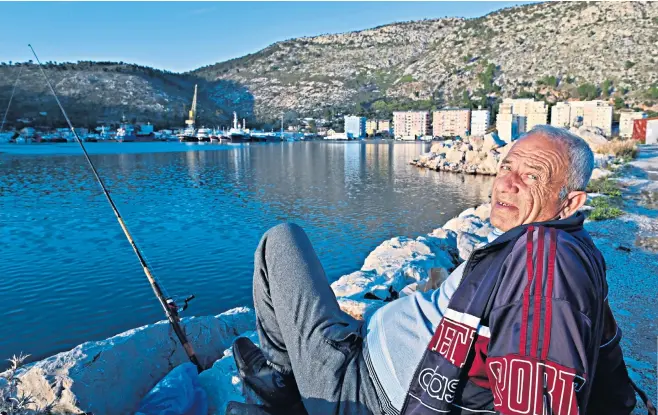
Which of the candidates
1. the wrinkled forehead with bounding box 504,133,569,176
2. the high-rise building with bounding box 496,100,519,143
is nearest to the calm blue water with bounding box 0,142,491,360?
the wrinkled forehead with bounding box 504,133,569,176

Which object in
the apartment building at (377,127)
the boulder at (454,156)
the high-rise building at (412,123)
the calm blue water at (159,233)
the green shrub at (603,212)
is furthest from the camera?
the apartment building at (377,127)

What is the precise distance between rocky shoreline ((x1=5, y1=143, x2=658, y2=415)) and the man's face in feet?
3.77

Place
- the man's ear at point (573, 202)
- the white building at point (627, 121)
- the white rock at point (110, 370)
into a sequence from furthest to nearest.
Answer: the white building at point (627, 121)
the white rock at point (110, 370)
the man's ear at point (573, 202)

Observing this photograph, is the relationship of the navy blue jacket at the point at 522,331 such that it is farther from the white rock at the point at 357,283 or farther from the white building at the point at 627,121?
the white building at the point at 627,121

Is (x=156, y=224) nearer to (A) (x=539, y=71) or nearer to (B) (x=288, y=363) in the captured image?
(B) (x=288, y=363)

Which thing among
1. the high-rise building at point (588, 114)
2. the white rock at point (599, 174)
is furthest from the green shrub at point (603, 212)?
the high-rise building at point (588, 114)

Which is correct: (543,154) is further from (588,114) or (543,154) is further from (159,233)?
(588,114)

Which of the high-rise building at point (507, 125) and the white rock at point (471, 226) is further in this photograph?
the high-rise building at point (507, 125)

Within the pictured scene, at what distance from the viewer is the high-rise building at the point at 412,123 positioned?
286ft

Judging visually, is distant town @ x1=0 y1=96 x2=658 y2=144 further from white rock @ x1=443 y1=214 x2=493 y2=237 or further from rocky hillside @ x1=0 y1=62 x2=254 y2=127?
white rock @ x1=443 y1=214 x2=493 y2=237

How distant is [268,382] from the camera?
1592 mm

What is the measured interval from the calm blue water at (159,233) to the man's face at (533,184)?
16.2 ft

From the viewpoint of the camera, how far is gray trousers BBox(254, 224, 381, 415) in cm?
137

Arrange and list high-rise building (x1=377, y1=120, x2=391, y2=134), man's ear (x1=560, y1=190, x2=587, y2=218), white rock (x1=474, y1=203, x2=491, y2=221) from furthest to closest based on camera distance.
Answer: high-rise building (x1=377, y1=120, x2=391, y2=134)
white rock (x1=474, y1=203, x2=491, y2=221)
man's ear (x1=560, y1=190, x2=587, y2=218)
